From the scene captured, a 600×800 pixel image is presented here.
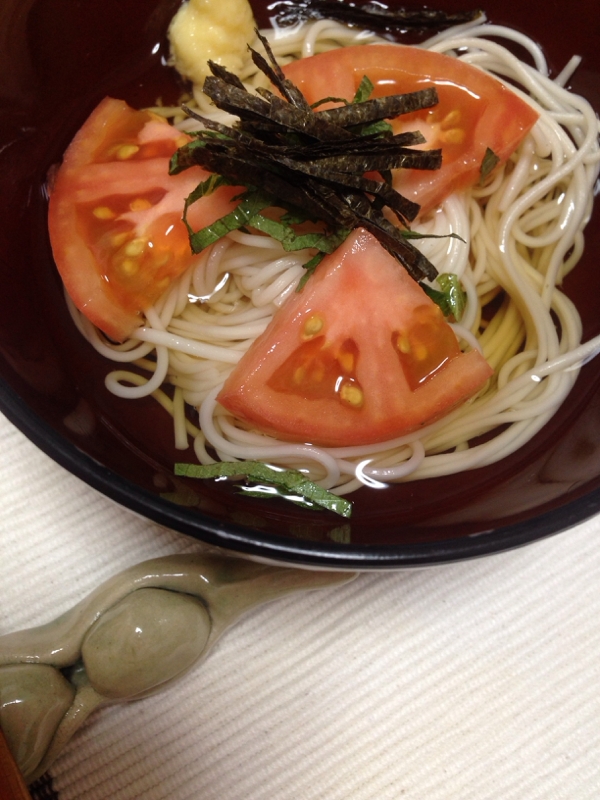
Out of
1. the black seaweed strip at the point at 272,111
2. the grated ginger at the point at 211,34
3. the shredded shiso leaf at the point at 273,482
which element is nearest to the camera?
the black seaweed strip at the point at 272,111

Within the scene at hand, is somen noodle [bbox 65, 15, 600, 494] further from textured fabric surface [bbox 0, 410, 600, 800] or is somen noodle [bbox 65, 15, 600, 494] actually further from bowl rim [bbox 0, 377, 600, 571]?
bowl rim [bbox 0, 377, 600, 571]

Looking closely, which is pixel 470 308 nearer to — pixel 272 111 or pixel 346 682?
Answer: pixel 272 111

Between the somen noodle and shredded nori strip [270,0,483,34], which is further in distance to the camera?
shredded nori strip [270,0,483,34]

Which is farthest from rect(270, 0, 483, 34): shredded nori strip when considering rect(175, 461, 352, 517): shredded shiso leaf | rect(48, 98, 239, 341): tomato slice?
rect(175, 461, 352, 517): shredded shiso leaf

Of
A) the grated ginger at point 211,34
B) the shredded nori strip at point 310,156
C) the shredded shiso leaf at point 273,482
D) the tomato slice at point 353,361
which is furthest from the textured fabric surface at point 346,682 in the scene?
the grated ginger at point 211,34

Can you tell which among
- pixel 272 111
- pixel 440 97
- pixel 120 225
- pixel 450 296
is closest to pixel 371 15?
pixel 440 97

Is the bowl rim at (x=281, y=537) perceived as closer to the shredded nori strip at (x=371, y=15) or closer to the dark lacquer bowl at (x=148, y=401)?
the dark lacquer bowl at (x=148, y=401)
